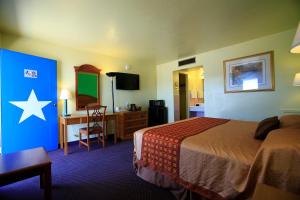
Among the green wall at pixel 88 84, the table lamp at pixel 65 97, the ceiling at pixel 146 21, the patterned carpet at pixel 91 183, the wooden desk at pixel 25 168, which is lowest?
the patterned carpet at pixel 91 183

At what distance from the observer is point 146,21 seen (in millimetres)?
2512

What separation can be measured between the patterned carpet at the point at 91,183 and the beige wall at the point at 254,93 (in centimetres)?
270

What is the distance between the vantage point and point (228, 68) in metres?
3.79

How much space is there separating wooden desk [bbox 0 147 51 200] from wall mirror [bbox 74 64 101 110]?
215 cm

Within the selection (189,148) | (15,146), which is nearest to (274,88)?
(189,148)

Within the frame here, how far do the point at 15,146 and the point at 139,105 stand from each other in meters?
3.23

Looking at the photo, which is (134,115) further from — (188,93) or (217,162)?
(217,162)

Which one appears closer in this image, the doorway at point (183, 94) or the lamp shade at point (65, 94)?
the lamp shade at point (65, 94)

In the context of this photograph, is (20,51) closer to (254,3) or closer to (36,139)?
(36,139)

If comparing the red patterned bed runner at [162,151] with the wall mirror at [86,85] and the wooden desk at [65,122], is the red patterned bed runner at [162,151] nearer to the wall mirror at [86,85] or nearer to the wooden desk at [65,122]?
the wooden desk at [65,122]

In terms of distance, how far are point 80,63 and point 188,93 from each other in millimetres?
3913

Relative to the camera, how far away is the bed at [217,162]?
1050mm

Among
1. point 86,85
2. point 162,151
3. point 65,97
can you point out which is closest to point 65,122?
point 65,97

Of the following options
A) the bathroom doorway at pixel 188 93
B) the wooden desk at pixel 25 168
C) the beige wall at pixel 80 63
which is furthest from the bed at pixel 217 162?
the bathroom doorway at pixel 188 93
